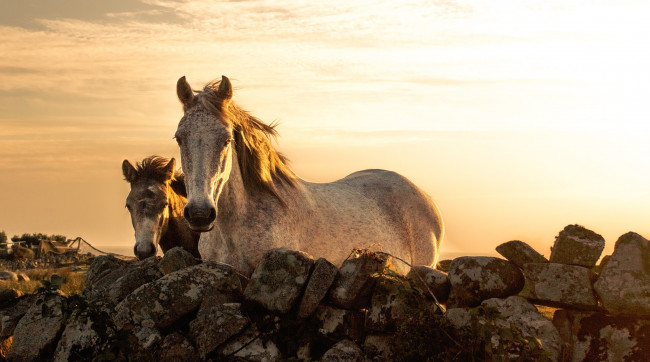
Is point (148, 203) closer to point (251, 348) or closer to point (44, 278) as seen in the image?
point (251, 348)

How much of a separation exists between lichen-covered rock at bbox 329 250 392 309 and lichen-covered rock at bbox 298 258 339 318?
0.33ft

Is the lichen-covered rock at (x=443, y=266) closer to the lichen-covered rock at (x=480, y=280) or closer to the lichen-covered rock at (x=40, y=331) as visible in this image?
the lichen-covered rock at (x=480, y=280)

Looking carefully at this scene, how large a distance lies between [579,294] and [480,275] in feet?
3.01

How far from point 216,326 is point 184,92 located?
2.70 m

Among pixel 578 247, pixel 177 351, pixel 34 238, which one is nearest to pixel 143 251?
pixel 177 351

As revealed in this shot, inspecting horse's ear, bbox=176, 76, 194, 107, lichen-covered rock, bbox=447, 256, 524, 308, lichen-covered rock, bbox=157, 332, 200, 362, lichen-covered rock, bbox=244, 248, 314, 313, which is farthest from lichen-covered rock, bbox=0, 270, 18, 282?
lichen-covered rock, bbox=447, 256, 524, 308

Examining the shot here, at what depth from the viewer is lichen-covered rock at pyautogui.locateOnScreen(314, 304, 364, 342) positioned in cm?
597

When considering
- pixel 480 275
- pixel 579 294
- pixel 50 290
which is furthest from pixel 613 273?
pixel 50 290

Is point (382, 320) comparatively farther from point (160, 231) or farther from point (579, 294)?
point (160, 231)

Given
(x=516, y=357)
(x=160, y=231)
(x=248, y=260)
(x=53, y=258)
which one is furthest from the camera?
(x=53, y=258)

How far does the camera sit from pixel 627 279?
20.2 feet

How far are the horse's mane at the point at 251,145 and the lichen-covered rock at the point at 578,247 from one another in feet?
10.2

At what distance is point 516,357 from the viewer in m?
5.64

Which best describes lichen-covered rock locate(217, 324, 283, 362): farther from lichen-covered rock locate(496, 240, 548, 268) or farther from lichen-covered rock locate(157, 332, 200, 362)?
lichen-covered rock locate(496, 240, 548, 268)
